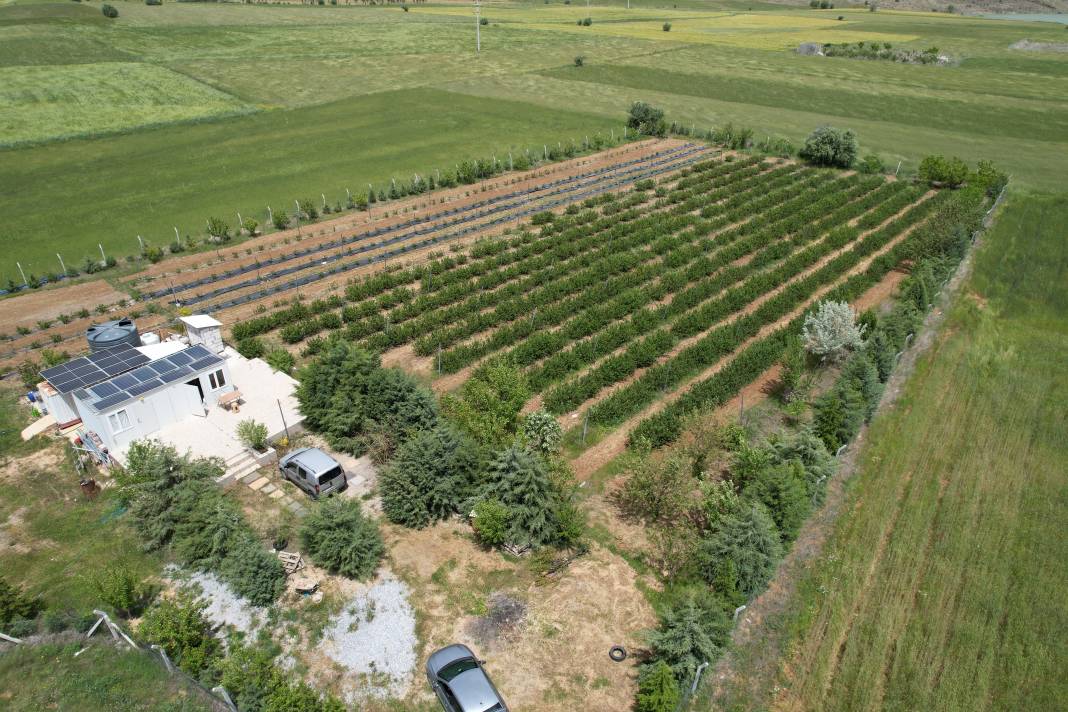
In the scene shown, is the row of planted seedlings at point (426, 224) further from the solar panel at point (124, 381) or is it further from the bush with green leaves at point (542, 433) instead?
the bush with green leaves at point (542, 433)

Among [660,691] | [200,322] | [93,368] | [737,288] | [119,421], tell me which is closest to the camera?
[660,691]

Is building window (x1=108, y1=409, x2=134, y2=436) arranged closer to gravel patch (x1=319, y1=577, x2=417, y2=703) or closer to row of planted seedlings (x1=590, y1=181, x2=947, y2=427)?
gravel patch (x1=319, y1=577, x2=417, y2=703)

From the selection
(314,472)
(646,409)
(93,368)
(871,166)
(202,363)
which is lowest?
(646,409)

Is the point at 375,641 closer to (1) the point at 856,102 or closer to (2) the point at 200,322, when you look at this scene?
(2) the point at 200,322

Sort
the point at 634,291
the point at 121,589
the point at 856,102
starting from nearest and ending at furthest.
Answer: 1. the point at 121,589
2. the point at 634,291
3. the point at 856,102

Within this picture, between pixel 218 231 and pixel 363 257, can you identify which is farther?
pixel 218 231

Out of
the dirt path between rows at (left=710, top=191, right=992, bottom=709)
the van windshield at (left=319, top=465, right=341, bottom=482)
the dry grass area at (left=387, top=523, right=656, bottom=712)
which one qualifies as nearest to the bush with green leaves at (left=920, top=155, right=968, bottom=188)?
the dirt path between rows at (left=710, top=191, right=992, bottom=709)

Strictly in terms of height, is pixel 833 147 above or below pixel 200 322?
above

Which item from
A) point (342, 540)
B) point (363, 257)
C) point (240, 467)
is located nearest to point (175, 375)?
point (240, 467)
